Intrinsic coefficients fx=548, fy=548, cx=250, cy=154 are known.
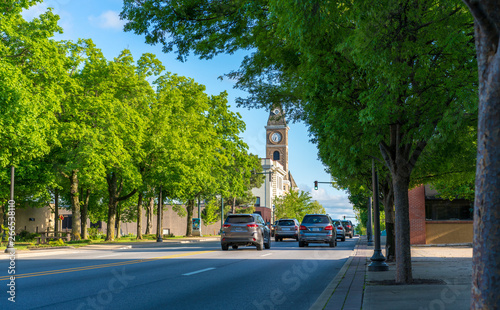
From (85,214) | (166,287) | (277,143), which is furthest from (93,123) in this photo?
(277,143)

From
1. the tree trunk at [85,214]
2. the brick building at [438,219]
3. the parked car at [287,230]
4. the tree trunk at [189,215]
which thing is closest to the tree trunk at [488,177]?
the brick building at [438,219]

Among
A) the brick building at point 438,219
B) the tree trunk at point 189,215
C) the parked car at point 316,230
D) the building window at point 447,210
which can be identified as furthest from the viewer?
the tree trunk at point 189,215

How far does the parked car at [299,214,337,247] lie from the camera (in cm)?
3108

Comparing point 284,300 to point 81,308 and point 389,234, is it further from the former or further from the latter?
point 389,234

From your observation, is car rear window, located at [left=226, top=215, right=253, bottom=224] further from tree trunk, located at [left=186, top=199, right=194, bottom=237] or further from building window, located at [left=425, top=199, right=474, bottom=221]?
tree trunk, located at [left=186, top=199, right=194, bottom=237]

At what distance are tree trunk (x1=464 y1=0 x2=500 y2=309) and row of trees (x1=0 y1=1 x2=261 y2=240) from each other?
80.9ft

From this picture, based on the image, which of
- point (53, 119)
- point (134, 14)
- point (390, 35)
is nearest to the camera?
point (390, 35)

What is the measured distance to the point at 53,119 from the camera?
32.2 meters

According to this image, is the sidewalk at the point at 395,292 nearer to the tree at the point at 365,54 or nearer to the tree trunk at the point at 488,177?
the tree at the point at 365,54

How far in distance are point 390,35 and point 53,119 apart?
27.0 m

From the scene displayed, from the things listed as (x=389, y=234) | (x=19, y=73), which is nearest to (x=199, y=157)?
(x=19, y=73)

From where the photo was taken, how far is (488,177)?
4.69 meters

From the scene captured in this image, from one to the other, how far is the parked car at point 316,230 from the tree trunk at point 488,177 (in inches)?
1047

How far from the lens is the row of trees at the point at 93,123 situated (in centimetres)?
2816
